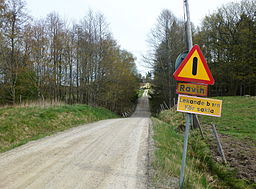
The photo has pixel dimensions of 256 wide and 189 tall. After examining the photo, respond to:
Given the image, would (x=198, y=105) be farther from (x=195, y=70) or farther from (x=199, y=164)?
(x=199, y=164)

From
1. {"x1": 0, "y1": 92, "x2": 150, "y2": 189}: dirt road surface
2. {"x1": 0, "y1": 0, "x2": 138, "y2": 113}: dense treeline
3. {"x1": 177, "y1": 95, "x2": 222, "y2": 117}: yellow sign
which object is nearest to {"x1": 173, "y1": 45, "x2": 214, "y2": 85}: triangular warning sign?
{"x1": 177, "y1": 95, "x2": 222, "y2": 117}: yellow sign

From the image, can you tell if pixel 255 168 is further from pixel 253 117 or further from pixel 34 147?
pixel 253 117

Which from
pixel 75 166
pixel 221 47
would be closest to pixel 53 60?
pixel 75 166

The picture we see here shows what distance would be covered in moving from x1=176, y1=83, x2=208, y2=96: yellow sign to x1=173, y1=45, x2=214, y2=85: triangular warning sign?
12 cm

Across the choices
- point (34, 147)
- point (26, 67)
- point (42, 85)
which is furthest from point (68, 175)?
point (42, 85)

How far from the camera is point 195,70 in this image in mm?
3115

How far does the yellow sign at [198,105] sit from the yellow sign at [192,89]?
0.11m

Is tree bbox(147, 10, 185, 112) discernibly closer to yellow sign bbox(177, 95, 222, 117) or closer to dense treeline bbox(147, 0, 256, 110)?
dense treeline bbox(147, 0, 256, 110)

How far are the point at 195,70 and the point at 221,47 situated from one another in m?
30.9

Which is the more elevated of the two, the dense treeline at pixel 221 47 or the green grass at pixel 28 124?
the dense treeline at pixel 221 47

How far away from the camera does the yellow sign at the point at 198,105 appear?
3047 mm

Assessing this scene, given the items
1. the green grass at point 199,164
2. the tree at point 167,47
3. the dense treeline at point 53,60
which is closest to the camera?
the green grass at point 199,164

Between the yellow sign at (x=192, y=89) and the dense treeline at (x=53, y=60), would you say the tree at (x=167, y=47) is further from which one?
the yellow sign at (x=192, y=89)

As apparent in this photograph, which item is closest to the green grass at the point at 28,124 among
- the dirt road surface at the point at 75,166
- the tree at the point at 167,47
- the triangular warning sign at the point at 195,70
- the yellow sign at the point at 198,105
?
the dirt road surface at the point at 75,166
